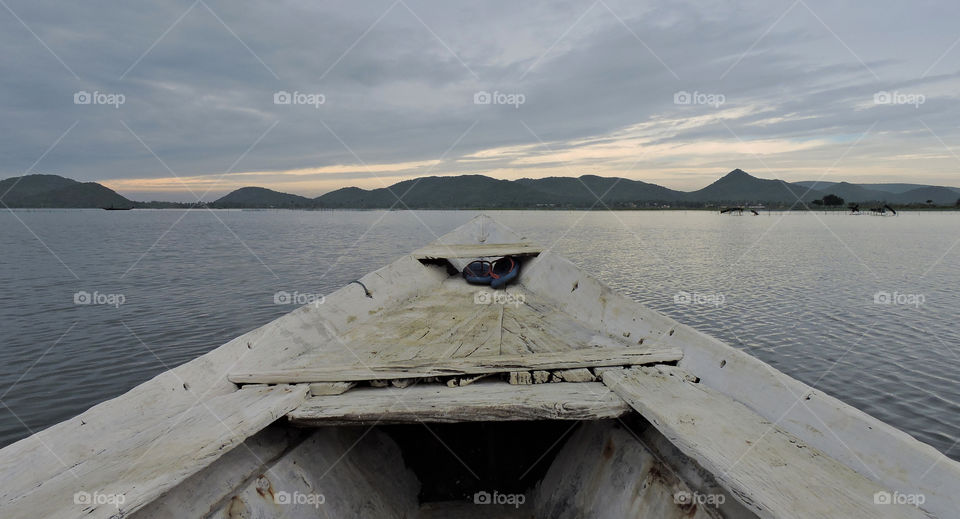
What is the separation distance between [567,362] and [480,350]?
875 mm

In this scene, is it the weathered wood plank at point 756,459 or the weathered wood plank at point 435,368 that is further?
the weathered wood plank at point 435,368

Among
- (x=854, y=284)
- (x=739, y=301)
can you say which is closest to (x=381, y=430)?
(x=739, y=301)

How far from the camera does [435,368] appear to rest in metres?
3.11

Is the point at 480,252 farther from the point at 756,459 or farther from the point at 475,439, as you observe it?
the point at 756,459

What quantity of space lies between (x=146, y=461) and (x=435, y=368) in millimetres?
1609

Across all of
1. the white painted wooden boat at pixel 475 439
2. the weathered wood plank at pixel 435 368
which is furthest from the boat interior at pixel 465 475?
the weathered wood plank at pixel 435 368

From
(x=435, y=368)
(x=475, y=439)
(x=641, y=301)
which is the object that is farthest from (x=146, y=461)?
(x=641, y=301)

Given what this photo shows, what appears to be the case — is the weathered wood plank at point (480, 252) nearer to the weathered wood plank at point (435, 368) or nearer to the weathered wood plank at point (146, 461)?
the weathered wood plank at point (435, 368)

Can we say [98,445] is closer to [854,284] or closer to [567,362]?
[567,362]

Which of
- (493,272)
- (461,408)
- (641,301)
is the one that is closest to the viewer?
(461,408)

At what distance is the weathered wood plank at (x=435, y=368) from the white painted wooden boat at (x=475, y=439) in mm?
14

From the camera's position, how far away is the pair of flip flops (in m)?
7.61

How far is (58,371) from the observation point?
697 cm

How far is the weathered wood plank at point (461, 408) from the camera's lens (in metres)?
2.57
